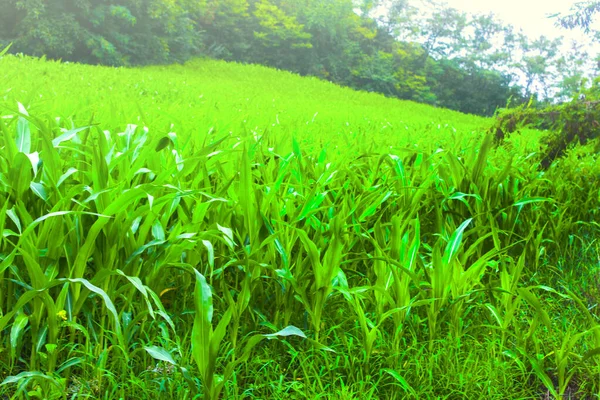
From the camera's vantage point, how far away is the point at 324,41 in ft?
77.0

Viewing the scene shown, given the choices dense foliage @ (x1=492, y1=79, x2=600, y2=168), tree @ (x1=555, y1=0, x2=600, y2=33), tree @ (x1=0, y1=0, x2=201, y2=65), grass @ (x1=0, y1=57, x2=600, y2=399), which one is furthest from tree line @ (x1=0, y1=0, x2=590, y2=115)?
grass @ (x1=0, y1=57, x2=600, y2=399)

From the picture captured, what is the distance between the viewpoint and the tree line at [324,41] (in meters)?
16.1

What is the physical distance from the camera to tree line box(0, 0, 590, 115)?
16.1 meters

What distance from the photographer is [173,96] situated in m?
8.34

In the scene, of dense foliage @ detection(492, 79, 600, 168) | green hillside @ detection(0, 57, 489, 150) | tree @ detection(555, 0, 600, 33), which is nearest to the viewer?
dense foliage @ detection(492, 79, 600, 168)

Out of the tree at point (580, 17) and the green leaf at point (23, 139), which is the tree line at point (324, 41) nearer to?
the tree at point (580, 17)

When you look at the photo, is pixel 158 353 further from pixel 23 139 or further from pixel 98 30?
pixel 98 30

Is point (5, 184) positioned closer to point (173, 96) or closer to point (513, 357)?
point (513, 357)

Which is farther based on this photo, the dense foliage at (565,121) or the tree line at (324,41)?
the tree line at (324,41)

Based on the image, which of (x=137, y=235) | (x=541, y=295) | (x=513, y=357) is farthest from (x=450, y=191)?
(x=137, y=235)

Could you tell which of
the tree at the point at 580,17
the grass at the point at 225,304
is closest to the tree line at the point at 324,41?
the tree at the point at 580,17

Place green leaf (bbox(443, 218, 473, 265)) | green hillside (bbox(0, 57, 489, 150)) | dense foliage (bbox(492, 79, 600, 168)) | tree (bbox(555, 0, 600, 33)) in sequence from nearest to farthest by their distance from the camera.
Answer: green leaf (bbox(443, 218, 473, 265))
dense foliage (bbox(492, 79, 600, 168))
green hillside (bbox(0, 57, 489, 150))
tree (bbox(555, 0, 600, 33))

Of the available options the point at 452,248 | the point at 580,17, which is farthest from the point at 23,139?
the point at 580,17

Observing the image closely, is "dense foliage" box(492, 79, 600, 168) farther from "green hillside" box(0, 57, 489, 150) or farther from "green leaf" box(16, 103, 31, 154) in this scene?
"green leaf" box(16, 103, 31, 154)
